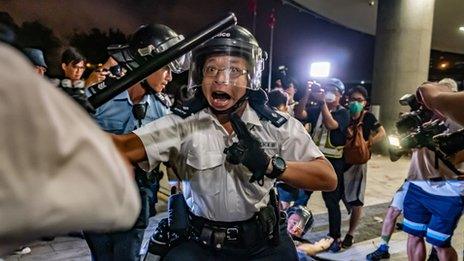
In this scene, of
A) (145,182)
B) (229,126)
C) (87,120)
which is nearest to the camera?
(87,120)

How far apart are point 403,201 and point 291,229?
157 cm

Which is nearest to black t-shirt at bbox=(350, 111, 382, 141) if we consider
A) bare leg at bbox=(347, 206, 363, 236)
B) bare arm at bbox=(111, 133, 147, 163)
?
bare leg at bbox=(347, 206, 363, 236)

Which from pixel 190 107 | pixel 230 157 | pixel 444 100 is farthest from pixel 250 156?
pixel 444 100

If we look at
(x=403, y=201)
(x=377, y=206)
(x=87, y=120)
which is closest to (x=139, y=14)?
(x=377, y=206)

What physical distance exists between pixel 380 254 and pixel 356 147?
1.26m

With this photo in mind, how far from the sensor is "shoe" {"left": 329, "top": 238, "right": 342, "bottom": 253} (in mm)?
4656

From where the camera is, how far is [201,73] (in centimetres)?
225

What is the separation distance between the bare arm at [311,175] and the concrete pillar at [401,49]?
11.3m

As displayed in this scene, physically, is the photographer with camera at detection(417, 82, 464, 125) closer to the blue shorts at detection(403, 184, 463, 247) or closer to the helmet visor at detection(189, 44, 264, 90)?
the helmet visor at detection(189, 44, 264, 90)

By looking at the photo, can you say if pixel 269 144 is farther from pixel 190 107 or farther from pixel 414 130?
pixel 414 130

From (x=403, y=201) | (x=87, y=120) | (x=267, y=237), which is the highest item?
(x=87, y=120)

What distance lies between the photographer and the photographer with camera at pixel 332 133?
4770 millimetres

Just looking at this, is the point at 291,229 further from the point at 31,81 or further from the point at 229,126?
the point at 31,81

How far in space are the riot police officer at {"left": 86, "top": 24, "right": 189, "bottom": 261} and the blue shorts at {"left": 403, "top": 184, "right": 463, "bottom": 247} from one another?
2437 mm
